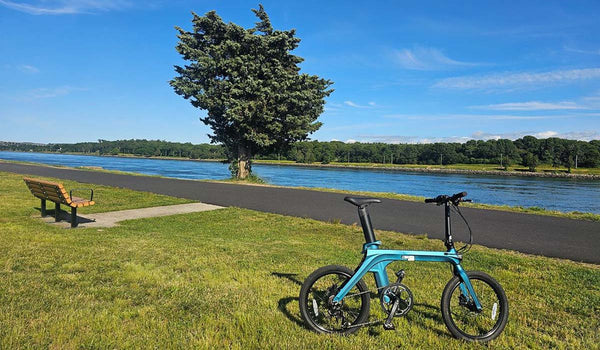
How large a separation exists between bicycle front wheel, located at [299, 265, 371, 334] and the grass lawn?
0.13 metres

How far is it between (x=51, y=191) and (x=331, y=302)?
25.7 feet

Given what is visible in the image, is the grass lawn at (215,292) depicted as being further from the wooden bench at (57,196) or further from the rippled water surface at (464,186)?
the rippled water surface at (464,186)

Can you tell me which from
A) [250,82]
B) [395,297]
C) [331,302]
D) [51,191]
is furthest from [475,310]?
[250,82]

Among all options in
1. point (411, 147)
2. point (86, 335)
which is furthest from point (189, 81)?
point (411, 147)

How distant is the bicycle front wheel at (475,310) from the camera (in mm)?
3238

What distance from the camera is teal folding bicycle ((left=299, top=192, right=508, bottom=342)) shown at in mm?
3193

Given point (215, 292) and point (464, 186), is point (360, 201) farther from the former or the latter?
point (464, 186)

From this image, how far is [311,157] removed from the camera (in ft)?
455

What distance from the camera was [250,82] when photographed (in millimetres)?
21844

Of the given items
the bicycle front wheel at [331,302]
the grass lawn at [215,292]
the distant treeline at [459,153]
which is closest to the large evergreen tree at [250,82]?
the grass lawn at [215,292]

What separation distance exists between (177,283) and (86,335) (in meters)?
1.38

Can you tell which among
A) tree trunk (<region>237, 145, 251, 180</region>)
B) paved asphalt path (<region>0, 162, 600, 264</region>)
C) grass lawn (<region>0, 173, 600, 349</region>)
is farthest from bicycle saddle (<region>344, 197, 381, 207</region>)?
tree trunk (<region>237, 145, 251, 180</region>)

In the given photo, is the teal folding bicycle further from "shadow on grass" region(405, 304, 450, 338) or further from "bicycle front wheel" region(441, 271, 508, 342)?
"shadow on grass" region(405, 304, 450, 338)

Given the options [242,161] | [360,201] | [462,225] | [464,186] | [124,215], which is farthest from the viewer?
[464,186]
